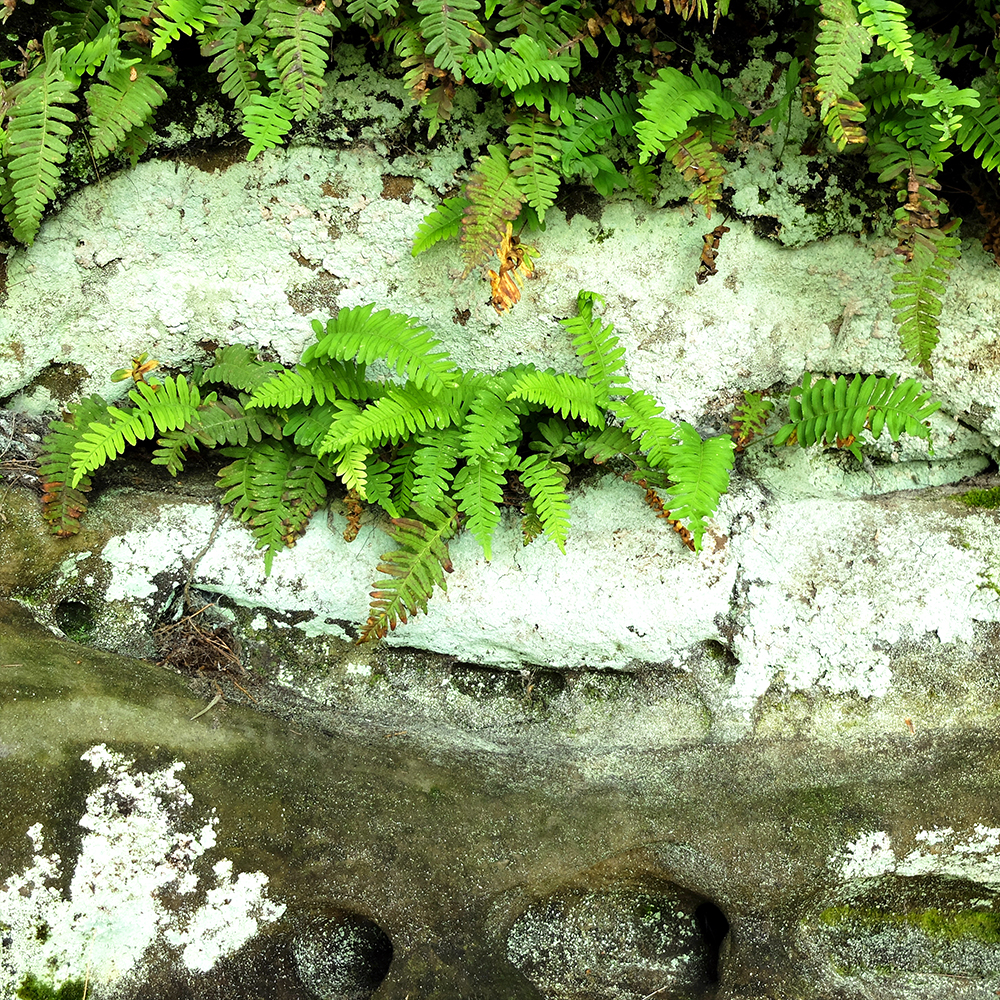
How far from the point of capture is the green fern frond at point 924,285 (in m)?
3.67

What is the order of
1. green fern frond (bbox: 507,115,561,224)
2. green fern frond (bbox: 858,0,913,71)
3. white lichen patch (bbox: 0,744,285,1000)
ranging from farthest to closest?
1. green fern frond (bbox: 507,115,561,224)
2. white lichen patch (bbox: 0,744,285,1000)
3. green fern frond (bbox: 858,0,913,71)

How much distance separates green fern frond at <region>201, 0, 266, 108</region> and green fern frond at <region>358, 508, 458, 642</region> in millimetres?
1996

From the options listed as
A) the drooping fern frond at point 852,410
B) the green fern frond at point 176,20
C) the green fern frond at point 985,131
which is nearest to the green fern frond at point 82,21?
the green fern frond at point 176,20

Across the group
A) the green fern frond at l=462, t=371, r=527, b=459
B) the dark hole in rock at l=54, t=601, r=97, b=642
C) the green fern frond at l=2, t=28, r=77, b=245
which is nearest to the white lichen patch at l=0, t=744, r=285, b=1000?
the dark hole in rock at l=54, t=601, r=97, b=642

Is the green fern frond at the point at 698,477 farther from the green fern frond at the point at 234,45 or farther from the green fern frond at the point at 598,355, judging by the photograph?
the green fern frond at the point at 234,45

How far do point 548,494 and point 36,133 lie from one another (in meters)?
2.70

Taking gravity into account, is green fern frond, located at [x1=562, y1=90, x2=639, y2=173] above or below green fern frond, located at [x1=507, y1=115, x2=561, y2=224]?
above

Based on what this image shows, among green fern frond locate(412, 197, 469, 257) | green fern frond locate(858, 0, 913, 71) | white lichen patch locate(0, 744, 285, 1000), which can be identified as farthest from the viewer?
green fern frond locate(412, 197, 469, 257)

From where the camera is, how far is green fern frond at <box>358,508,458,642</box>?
149 inches

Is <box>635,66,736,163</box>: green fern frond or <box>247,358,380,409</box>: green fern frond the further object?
<box>247,358,380,409</box>: green fern frond

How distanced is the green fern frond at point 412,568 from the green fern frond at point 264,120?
1.75 meters

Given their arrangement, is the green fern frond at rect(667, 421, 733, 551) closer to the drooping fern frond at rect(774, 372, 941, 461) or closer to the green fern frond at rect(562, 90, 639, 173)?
the drooping fern frond at rect(774, 372, 941, 461)

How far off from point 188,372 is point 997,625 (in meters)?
4.13

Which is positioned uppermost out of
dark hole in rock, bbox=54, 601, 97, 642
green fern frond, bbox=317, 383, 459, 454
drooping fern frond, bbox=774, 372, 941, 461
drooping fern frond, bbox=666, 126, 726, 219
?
drooping fern frond, bbox=666, 126, 726, 219
